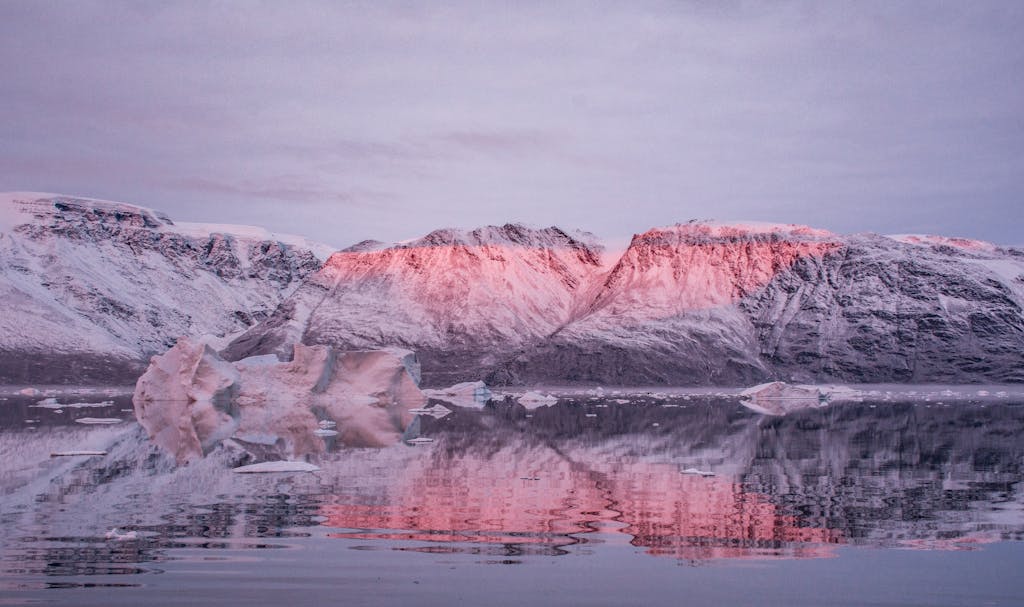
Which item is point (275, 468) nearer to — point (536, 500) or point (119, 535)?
point (536, 500)

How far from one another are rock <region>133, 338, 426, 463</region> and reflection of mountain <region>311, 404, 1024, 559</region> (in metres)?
16.9

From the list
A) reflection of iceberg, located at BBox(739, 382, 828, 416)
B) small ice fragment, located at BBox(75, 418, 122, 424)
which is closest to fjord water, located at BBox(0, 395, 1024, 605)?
small ice fragment, located at BBox(75, 418, 122, 424)

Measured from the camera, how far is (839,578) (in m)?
13.4

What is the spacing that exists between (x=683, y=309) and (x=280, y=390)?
9902cm

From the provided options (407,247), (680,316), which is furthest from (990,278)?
(407,247)

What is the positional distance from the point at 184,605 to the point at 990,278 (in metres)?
177

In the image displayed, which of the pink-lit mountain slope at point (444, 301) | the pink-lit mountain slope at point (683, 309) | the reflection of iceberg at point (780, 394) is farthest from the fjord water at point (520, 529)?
the pink-lit mountain slope at point (444, 301)

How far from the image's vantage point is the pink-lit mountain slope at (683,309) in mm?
153875

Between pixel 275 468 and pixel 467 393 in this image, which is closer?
pixel 275 468

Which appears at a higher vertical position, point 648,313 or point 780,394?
point 648,313

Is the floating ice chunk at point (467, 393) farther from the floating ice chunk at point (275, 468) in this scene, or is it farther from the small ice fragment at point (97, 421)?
the floating ice chunk at point (275, 468)

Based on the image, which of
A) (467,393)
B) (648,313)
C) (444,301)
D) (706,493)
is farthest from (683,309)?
(706,493)

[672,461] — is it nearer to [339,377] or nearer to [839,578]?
[839,578]

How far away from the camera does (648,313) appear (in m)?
165
